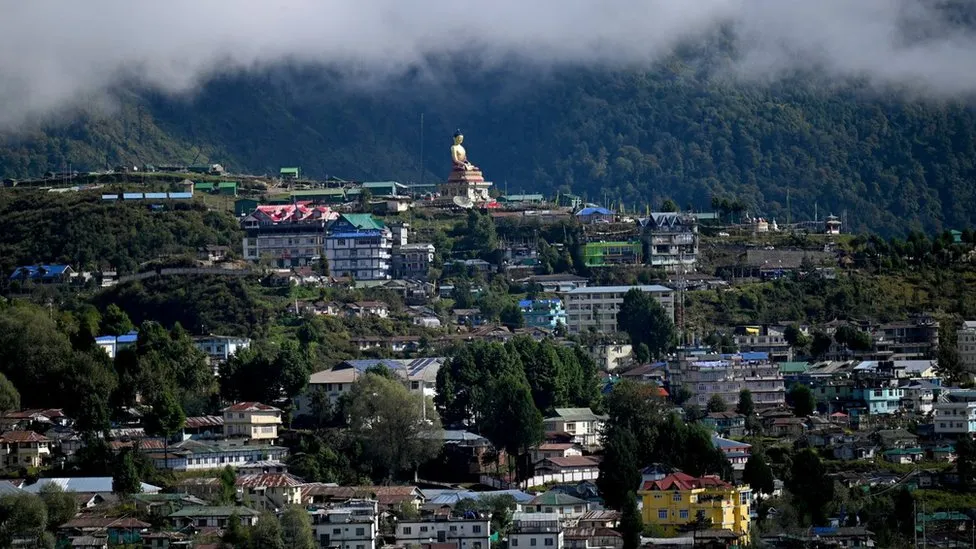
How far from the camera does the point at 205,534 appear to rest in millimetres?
72938

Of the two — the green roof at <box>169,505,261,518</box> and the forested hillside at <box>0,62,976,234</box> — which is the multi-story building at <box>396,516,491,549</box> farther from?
the forested hillside at <box>0,62,976,234</box>

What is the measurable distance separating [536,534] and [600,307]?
127 ft

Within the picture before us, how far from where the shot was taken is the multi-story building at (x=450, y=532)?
74438mm

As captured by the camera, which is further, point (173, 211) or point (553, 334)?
point (173, 211)

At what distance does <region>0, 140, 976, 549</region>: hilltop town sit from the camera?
7750cm

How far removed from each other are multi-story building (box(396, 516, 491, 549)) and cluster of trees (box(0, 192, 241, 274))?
4042 cm

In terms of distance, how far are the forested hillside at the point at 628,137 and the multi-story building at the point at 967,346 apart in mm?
58115

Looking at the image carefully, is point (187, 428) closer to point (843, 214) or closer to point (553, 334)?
point (553, 334)

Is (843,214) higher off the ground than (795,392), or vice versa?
(843,214)

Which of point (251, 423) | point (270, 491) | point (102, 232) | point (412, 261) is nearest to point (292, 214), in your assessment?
point (412, 261)

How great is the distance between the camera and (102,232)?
11494cm

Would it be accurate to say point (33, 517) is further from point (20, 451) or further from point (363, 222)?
point (363, 222)

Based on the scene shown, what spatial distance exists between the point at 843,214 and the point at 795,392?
242 ft

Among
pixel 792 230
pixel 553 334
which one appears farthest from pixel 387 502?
pixel 792 230
